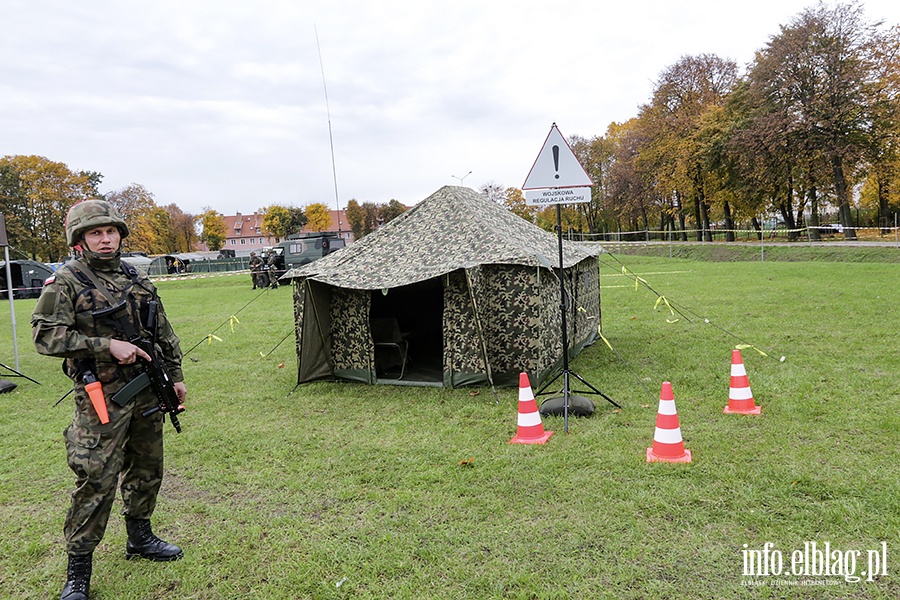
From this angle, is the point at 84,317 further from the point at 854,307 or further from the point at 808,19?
the point at 808,19

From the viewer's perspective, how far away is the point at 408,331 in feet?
30.5

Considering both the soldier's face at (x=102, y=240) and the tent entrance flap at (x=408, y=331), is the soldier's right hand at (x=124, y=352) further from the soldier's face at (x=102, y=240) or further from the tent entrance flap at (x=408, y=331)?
the tent entrance flap at (x=408, y=331)

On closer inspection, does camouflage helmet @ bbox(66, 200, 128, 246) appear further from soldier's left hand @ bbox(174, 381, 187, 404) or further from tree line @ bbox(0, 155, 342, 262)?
tree line @ bbox(0, 155, 342, 262)

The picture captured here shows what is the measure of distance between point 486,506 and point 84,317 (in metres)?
2.76

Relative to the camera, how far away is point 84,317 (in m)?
3.11

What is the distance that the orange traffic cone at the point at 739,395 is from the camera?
5.64 m

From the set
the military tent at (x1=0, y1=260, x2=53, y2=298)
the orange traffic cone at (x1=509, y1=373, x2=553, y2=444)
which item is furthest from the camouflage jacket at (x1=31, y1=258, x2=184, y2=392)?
the military tent at (x1=0, y1=260, x2=53, y2=298)

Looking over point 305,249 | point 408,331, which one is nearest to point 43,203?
point 305,249

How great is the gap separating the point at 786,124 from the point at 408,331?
2575 centimetres

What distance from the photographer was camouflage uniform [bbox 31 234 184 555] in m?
3.00

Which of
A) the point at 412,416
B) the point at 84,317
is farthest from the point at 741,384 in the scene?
the point at 84,317

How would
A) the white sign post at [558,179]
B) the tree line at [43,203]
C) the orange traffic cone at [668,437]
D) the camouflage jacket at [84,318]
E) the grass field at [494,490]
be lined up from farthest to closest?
the tree line at [43,203] < the white sign post at [558,179] < the orange traffic cone at [668,437] < the grass field at [494,490] < the camouflage jacket at [84,318]

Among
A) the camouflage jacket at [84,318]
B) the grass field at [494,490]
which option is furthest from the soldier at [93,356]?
the grass field at [494,490]

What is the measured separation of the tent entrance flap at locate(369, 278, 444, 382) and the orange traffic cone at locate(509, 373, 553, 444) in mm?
2164
